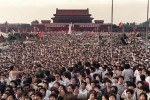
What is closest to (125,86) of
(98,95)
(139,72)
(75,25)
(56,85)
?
(98,95)

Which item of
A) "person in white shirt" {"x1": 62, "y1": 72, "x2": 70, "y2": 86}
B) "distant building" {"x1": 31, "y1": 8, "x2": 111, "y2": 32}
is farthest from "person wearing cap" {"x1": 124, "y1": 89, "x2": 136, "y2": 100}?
"distant building" {"x1": 31, "y1": 8, "x2": 111, "y2": 32}

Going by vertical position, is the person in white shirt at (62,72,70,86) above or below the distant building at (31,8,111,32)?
below

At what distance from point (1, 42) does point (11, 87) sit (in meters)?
53.6

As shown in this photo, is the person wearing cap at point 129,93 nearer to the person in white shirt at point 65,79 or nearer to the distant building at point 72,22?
the person in white shirt at point 65,79

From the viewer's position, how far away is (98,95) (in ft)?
29.8

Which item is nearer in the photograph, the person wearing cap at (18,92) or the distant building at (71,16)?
the person wearing cap at (18,92)

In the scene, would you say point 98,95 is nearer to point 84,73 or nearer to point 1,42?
point 84,73

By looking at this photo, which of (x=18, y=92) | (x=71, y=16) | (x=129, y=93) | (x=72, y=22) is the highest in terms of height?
(x=71, y=16)

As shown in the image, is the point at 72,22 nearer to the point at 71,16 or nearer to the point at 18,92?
the point at 71,16

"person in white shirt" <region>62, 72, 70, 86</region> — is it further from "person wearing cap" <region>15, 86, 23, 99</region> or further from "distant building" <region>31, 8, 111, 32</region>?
"distant building" <region>31, 8, 111, 32</region>

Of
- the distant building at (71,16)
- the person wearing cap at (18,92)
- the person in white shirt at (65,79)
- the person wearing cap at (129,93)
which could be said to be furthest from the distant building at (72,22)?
the person wearing cap at (129,93)

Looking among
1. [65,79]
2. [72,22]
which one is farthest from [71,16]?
[65,79]

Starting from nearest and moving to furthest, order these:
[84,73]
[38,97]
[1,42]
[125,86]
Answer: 1. [38,97]
2. [125,86]
3. [84,73]
4. [1,42]

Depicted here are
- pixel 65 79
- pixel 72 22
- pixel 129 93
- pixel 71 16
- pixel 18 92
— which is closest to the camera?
pixel 129 93
